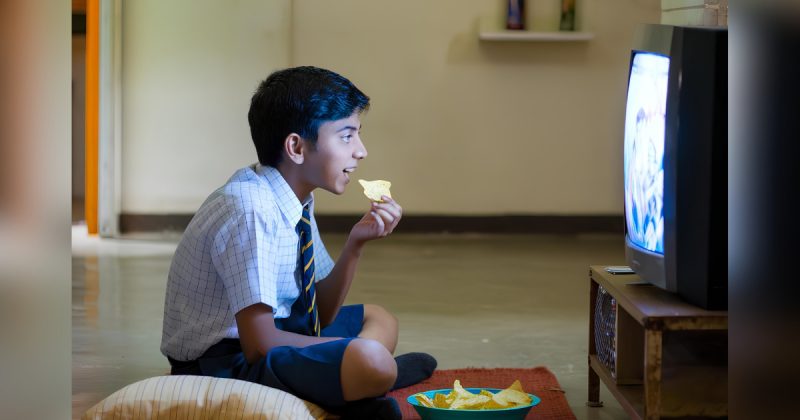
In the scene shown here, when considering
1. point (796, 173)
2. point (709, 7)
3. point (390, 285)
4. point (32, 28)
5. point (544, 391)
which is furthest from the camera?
point (390, 285)

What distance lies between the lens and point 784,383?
1.95 feet

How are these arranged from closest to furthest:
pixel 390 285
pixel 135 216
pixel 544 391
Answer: pixel 544 391
pixel 390 285
pixel 135 216

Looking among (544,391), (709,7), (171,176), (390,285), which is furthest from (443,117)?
(544,391)

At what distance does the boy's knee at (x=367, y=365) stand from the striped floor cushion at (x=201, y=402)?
13 cm

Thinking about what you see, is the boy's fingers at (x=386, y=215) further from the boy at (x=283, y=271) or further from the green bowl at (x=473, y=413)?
the green bowl at (x=473, y=413)

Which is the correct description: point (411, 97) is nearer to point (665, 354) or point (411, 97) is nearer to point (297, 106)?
point (297, 106)

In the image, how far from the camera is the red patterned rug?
2276mm

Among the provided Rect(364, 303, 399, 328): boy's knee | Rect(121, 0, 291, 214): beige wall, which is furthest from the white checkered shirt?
Rect(121, 0, 291, 214): beige wall

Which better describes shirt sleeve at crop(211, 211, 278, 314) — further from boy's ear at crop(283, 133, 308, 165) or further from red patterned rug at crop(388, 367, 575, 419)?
red patterned rug at crop(388, 367, 575, 419)

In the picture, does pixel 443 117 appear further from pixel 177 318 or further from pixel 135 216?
pixel 177 318

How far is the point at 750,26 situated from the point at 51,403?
718 millimetres

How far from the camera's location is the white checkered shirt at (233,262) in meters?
2.02

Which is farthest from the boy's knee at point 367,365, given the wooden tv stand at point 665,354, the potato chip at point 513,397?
the wooden tv stand at point 665,354

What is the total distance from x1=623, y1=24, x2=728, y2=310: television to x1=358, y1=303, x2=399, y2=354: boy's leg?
Answer: 2.91 feet
